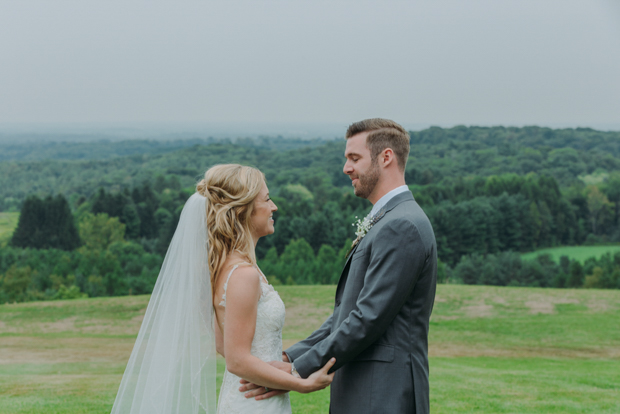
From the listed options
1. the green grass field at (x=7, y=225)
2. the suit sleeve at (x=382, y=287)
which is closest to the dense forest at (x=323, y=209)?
the green grass field at (x=7, y=225)

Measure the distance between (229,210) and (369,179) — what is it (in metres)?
0.82

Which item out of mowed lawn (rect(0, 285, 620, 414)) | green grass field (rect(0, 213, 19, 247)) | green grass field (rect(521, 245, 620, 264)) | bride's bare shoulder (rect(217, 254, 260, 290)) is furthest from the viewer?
green grass field (rect(0, 213, 19, 247))

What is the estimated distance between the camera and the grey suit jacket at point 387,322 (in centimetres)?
279

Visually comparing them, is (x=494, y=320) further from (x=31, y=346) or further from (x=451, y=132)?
(x=451, y=132)

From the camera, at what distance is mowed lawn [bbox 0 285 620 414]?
890cm

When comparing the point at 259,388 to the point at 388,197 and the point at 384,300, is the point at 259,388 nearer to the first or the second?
the point at 384,300

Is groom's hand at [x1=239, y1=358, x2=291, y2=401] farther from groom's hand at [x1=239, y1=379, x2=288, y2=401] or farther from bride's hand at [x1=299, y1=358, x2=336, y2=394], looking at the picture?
bride's hand at [x1=299, y1=358, x2=336, y2=394]

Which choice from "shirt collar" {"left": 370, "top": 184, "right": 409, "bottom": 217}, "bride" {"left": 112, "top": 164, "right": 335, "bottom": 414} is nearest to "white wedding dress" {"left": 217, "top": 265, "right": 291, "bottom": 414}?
"bride" {"left": 112, "top": 164, "right": 335, "bottom": 414}

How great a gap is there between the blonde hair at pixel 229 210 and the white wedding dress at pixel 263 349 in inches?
8.2

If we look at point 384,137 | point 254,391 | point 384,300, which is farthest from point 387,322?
point 384,137

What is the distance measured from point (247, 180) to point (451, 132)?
336 feet

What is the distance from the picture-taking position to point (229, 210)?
120 inches

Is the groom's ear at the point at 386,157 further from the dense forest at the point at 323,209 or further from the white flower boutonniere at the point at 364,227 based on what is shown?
the dense forest at the point at 323,209

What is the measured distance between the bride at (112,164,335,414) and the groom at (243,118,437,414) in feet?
0.53
